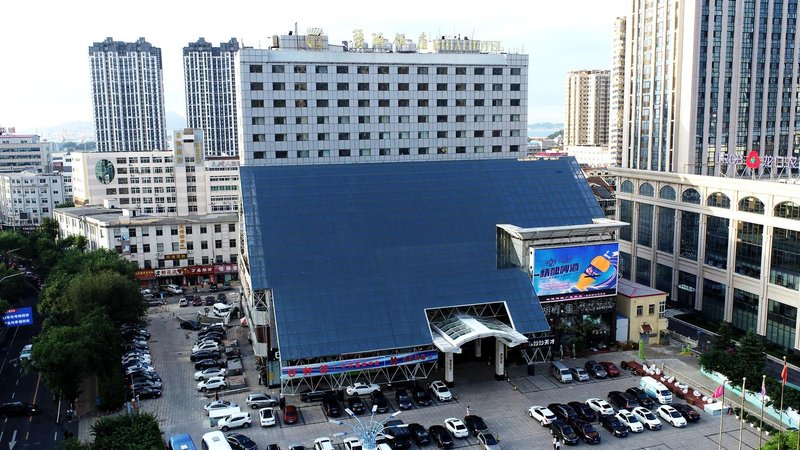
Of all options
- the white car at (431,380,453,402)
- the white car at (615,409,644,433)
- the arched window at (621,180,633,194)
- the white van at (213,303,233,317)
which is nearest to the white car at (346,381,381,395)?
the white car at (431,380,453,402)

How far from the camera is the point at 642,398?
190 ft

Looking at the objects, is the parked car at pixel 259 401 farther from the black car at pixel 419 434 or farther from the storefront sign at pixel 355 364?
the black car at pixel 419 434

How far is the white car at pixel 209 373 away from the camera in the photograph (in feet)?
214

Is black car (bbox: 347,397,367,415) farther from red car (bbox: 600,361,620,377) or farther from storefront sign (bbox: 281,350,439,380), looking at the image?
red car (bbox: 600,361,620,377)

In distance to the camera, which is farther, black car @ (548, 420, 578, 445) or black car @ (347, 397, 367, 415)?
black car @ (347, 397, 367, 415)

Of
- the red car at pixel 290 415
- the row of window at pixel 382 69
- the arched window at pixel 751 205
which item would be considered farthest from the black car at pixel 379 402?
the arched window at pixel 751 205

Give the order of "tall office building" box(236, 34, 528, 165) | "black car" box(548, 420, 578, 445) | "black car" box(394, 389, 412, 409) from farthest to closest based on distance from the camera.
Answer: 1. "tall office building" box(236, 34, 528, 165)
2. "black car" box(394, 389, 412, 409)
3. "black car" box(548, 420, 578, 445)

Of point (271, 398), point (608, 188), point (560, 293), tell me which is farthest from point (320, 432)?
point (608, 188)

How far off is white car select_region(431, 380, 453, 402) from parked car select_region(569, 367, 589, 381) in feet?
42.6

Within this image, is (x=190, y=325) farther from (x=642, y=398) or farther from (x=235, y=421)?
(x=642, y=398)

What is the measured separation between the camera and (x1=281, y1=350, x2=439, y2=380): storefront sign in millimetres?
57675

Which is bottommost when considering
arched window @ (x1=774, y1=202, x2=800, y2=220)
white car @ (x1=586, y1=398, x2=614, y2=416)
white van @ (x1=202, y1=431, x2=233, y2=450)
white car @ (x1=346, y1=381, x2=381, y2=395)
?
white car @ (x1=586, y1=398, x2=614, y2=416)

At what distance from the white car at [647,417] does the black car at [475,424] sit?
1294 centimetres

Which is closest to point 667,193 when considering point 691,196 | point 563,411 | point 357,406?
point 691,196
